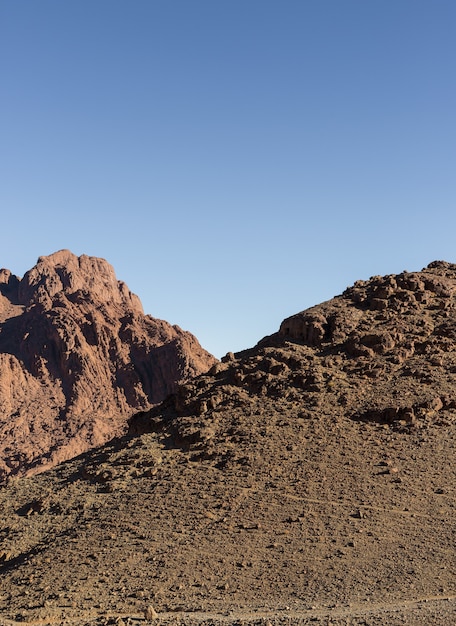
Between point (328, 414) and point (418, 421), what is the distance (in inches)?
172

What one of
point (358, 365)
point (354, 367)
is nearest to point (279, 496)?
point (354, 367)

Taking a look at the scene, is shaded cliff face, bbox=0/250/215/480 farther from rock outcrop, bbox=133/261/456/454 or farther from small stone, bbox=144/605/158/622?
small stone, bbox=144/605/158/622

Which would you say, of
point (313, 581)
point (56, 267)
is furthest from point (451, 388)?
point (56, 267)

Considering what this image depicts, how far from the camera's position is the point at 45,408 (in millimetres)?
78562

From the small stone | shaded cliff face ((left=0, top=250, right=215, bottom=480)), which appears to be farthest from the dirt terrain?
shaded cliff face ((left=0, top=250, right=215, bottom=480))

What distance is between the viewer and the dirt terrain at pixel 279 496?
2406 centimetres

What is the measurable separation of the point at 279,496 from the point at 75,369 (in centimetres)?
5761

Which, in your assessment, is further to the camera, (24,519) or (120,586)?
(24,519)

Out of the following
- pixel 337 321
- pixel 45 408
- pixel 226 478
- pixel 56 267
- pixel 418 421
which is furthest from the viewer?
pixel 56 267

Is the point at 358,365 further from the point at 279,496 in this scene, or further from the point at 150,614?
the point at 150,614

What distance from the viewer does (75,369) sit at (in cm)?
8444

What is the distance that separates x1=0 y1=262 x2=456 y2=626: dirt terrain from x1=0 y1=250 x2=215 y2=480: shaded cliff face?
108 feet

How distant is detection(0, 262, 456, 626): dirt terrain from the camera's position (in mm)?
24062

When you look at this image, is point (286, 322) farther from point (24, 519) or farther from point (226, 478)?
point (24, 519)
